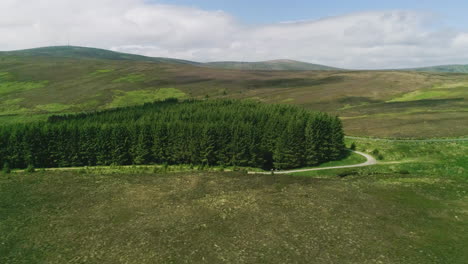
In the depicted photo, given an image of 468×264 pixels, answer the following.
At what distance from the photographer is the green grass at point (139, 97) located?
177038 millimetres

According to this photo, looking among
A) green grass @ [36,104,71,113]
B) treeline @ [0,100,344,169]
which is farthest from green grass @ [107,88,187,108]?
treeline @ [0,100,344,169]

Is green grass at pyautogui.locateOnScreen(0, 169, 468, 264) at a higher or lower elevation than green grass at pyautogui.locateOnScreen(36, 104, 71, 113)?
lower

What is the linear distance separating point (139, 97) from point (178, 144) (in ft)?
388

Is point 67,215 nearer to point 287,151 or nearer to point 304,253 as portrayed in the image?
point 304,253

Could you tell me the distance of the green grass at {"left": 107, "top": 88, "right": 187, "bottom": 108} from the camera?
177038 millimetres

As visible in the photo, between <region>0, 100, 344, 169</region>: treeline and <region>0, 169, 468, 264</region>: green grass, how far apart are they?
20.1 meters

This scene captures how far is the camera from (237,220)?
131ft

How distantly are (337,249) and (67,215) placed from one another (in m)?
38.8

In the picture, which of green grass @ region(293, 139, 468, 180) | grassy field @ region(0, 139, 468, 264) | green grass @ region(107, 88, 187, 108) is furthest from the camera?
green grass @ region(107, 88, 187, 108)

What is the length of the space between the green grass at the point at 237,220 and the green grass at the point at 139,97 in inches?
4786

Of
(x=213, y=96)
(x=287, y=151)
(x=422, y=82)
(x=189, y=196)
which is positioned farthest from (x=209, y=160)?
(x=422, y=82)

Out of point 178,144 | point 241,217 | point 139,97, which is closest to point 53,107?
point 139,97

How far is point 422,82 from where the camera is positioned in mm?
198875

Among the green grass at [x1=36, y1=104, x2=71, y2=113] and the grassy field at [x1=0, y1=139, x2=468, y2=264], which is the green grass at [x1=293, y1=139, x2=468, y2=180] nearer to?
the grassy field at [x1=0, y1=139, x2=468, y2=264]
